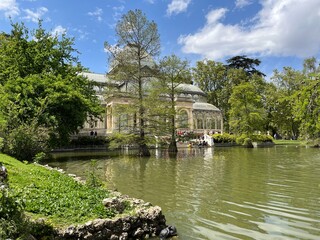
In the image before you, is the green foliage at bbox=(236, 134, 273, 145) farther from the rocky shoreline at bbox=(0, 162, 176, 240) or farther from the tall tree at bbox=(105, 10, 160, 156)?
the rocky shoreline at bbox=(0, 162, 176, 240)

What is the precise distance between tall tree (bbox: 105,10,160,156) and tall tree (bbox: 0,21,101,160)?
3.78 meters

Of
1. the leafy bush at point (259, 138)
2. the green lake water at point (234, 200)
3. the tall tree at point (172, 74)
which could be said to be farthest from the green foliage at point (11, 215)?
the leafy bush at point (259, 138)

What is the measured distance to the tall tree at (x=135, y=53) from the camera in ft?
91.7

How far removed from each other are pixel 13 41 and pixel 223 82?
1982 inches

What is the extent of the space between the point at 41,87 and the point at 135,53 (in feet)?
28.7

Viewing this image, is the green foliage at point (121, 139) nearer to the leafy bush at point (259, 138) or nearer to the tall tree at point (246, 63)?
the leafy bush at point (259, 138)

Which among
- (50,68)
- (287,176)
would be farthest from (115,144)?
(287,176)

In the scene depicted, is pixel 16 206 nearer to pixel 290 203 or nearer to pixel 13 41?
pixel 290 203

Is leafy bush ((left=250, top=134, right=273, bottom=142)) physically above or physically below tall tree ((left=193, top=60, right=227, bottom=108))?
below

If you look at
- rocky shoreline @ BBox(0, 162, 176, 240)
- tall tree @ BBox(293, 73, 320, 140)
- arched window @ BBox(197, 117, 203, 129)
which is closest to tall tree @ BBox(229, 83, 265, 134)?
arched window @ BBox(197, 117, 203, 129)

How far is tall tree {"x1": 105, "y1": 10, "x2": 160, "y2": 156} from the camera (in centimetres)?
2794

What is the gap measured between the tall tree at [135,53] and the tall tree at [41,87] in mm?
3783

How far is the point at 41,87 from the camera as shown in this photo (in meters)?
23.9

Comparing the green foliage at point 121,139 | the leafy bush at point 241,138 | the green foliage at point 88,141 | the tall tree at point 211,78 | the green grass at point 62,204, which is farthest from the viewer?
the tall tree at point 211,78
